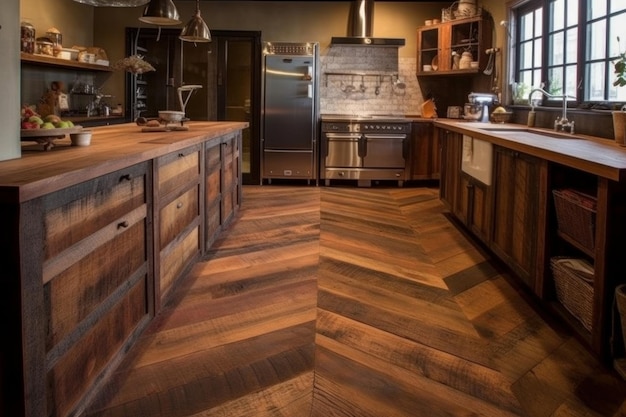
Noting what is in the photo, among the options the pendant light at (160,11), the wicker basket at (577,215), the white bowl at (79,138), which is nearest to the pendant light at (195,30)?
the pendant light at (160,11)

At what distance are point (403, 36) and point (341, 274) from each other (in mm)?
5281

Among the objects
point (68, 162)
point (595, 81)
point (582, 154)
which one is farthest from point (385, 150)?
point (68, 162)

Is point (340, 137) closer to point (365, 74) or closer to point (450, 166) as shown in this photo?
point (365, 74)

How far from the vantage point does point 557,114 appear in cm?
470

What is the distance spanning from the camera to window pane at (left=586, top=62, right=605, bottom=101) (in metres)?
4.16

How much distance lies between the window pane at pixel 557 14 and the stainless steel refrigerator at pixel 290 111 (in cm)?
305

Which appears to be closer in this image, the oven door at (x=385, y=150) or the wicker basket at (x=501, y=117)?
the wicker basket at (x=501, y=117)

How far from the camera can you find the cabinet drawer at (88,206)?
63.6 inches

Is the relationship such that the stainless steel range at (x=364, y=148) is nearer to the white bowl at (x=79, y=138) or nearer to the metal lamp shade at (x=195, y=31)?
the metal lamp shade at (x=195, y=31)

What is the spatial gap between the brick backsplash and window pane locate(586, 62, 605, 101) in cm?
378

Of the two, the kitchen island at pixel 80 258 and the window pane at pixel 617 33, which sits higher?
the window pane at pixel 617 33

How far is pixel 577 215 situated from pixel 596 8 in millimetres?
2431

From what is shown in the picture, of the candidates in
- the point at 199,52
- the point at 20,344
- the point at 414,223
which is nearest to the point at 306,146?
the point at 199,52

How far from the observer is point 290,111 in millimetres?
7441
